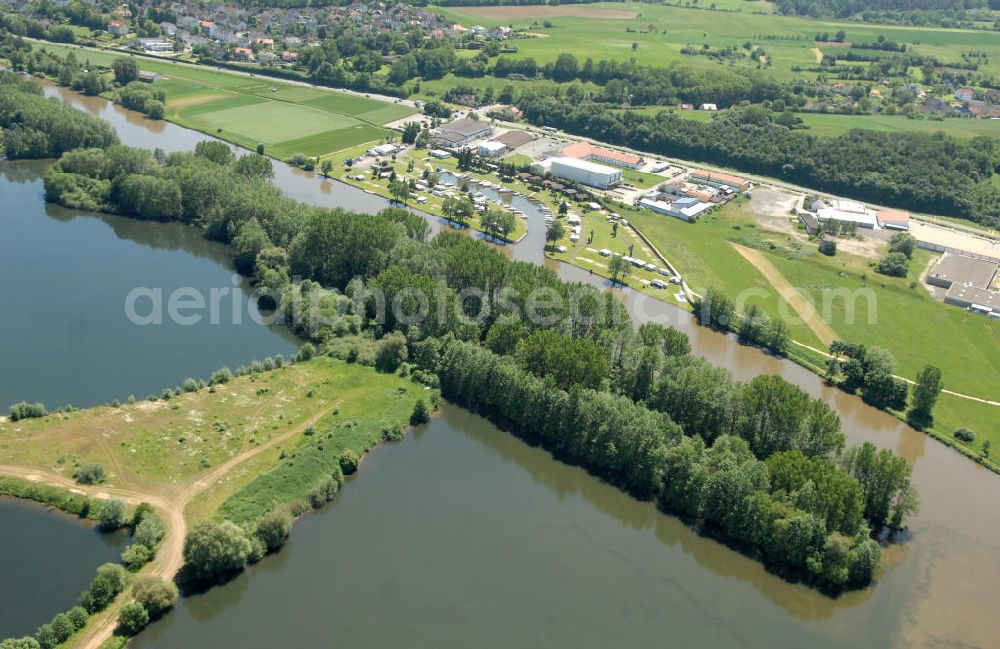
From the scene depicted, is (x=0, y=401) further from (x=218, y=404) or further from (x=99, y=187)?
(x=99, y=187)

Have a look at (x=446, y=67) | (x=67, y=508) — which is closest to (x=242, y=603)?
(x=67, y=508)

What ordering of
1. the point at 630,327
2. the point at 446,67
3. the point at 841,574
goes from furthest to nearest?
the point at 446,67 → the point at 630,327 → the point at 841,574

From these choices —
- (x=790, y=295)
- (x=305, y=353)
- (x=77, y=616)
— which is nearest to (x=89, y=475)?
(x=77, y=616)

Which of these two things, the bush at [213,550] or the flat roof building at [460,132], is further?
the flat roof building at [460,132]

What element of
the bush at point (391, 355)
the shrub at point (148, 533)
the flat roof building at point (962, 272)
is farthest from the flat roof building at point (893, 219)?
the shrub at point (148, 533)

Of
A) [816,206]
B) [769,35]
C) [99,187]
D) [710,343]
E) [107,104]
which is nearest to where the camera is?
[710,343]

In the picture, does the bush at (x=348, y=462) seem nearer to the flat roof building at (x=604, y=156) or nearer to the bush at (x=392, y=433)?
the bush at (x=392, y=433)

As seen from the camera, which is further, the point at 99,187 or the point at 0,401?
the point at 99,187
